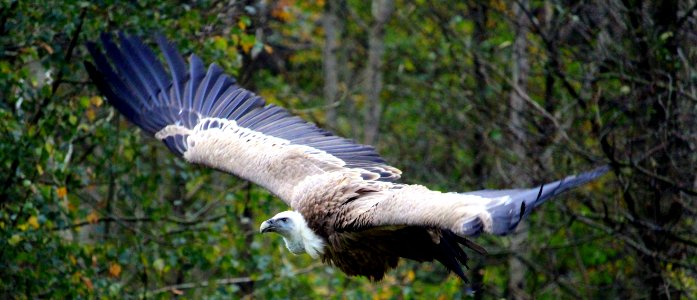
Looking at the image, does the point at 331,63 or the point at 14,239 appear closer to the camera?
the point at 14,239

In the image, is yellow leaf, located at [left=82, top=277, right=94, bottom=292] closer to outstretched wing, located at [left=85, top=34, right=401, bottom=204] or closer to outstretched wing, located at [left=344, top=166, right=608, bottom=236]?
outstretched wing, located at [left=85, top=34, right=401, bottom=204]

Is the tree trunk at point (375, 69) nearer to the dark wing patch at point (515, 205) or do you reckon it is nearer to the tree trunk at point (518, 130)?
the tree trunk at point (518, 130)

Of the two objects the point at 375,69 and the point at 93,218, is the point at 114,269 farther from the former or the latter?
the point at 375,69

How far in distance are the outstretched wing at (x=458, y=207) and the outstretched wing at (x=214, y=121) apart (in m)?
1.12

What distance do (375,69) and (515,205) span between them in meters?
10.4

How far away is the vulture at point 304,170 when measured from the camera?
20.7 ft

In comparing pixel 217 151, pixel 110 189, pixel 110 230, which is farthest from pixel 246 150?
pixel 110 230

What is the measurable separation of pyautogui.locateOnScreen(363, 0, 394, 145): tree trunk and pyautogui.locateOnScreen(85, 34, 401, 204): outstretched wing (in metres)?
6.64

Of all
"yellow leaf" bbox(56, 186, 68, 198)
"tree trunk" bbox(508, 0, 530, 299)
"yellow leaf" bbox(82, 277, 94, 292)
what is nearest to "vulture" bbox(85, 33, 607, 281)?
"yellow leaf" bbox(56, 186, 68, 198)

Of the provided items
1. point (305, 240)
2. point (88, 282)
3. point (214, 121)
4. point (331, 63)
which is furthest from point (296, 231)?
point (331, 63)

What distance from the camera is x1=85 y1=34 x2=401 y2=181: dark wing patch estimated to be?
8.74 meters

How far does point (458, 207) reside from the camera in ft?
20.1

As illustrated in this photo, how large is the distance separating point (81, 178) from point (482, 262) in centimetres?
651

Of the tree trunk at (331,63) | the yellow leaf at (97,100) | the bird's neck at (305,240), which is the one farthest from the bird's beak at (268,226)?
the tree trunk at (331,63)
